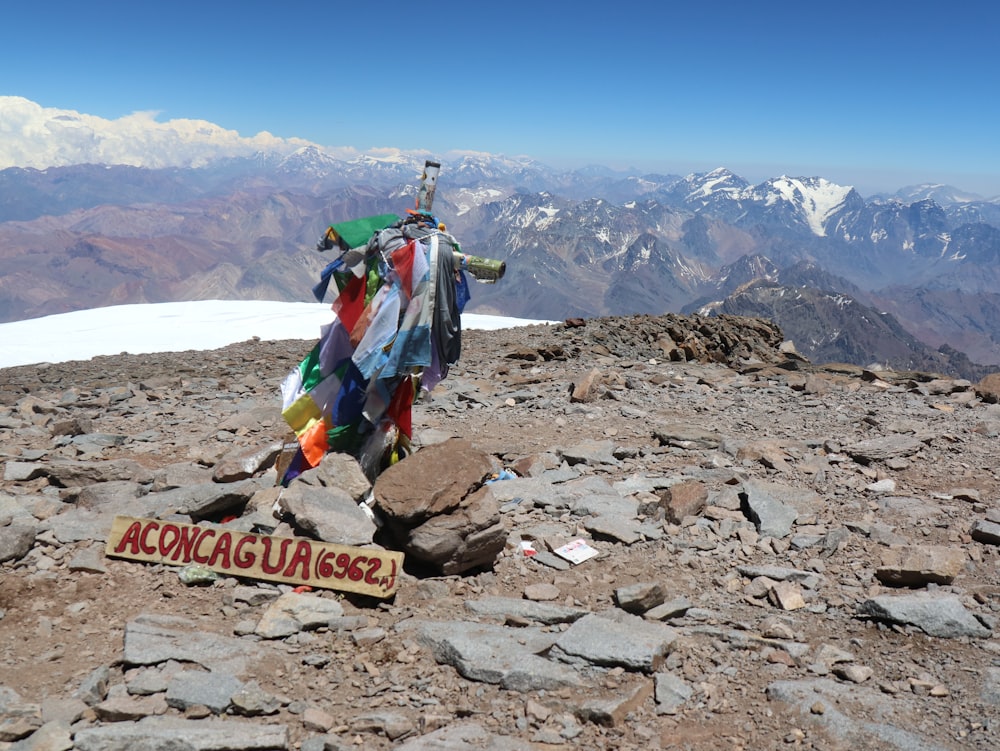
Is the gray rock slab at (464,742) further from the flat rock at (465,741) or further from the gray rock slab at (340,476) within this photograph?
the gray rock slab at (340,476)

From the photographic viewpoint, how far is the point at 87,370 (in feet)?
54.5

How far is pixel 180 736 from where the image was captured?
336 cm

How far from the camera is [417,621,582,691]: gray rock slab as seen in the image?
4.05 m

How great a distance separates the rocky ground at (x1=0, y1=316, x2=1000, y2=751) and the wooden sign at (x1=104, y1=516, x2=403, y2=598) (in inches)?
5.5

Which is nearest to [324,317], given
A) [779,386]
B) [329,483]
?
[779,386]

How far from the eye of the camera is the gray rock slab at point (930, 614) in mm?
4555

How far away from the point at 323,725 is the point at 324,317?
35.9 m

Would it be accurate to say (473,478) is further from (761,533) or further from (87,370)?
(87,370)

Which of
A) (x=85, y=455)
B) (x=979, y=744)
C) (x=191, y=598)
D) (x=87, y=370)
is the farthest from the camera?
(x=87, y=370)

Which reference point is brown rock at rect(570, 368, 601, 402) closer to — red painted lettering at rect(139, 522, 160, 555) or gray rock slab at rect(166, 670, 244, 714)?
red painted lettering at rect(139, 522, 160, 555)

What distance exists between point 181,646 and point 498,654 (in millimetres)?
2118

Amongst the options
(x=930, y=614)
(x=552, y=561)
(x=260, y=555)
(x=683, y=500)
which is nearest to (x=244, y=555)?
(x=260, y=555)

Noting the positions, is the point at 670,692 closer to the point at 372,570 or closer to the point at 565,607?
the point at 565,607

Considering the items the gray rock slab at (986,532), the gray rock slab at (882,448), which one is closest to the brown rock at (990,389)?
the gray rock slab at (882,448)
